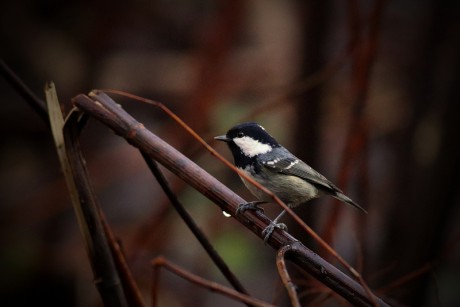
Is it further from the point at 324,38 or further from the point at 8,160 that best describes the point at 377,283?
the point at 8,160

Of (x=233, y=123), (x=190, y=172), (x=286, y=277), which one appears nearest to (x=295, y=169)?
(x=190, y=172)

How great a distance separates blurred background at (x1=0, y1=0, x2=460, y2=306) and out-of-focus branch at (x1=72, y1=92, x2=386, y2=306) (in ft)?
3.04

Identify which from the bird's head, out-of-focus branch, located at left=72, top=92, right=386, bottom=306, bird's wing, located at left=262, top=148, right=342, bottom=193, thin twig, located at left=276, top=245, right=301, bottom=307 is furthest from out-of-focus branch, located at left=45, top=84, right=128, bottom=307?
bird's wing, located at left=262, top=148, right=342, bottom=193

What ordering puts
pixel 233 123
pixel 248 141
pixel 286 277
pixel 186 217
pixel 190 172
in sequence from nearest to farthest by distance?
pixel 286 277
pixel 190 172
pixel 186 217
pixel 248 141
pixel 233 123

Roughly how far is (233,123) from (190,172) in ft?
8.23

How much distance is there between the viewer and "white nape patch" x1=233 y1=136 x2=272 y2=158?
2.05 metres

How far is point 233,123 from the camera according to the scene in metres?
3.58

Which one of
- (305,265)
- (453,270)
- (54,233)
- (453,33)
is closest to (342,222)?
(453,270)

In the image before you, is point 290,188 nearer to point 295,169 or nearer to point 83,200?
point 295,169

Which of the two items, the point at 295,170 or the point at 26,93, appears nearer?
the point at 26,93

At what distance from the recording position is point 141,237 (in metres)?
2.25

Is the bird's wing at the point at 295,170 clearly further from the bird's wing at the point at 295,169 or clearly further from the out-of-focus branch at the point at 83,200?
the out-of-focus branch at the point at 83,200

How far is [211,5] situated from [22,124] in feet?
6.29

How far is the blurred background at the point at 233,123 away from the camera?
2576mm
